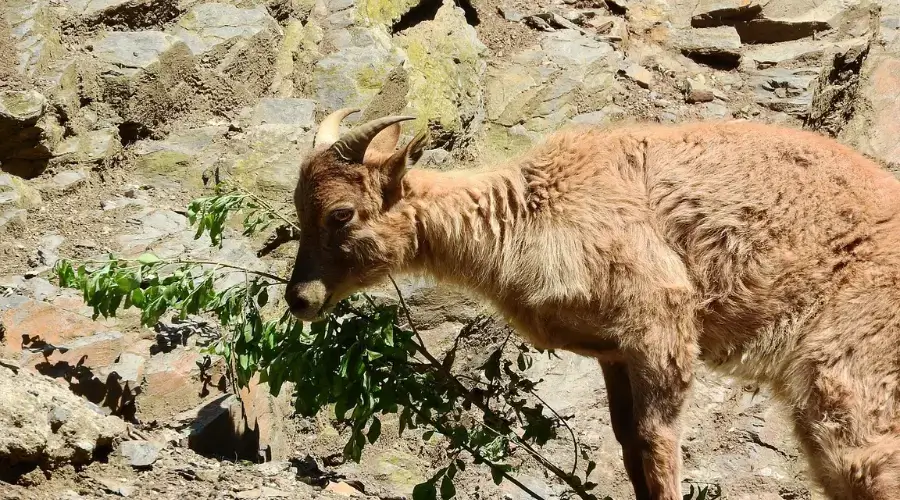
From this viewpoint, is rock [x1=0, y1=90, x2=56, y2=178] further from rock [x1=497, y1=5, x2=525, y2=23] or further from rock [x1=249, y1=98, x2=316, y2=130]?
rock [x1=497, y1=5, x2=525, y2=23]

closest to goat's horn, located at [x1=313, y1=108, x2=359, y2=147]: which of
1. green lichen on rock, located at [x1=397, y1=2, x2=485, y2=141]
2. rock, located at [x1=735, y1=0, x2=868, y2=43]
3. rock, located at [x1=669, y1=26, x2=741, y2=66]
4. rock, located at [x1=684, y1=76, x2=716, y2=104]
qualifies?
green lichen on rock, located at [x1=397, y1=2, x2=485, y2=141]

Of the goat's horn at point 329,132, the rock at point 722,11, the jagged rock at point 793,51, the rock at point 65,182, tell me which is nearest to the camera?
the goat's horn at point 329,132

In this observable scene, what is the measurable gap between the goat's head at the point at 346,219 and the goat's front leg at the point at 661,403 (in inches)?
60.2

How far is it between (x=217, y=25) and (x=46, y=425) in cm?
446

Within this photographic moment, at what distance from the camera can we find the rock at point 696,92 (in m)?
9.54

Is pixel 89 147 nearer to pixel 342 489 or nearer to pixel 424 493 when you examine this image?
pixel 342 489

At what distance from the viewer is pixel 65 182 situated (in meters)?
7.61

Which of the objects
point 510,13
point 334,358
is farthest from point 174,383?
point 510,13

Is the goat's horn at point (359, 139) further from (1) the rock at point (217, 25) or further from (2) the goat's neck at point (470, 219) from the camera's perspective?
(1) the rock at point (217, 25)

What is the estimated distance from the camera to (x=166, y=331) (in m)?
6.50

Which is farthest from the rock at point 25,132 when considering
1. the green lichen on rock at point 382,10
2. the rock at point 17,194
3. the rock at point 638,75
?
the rock at point 638,75

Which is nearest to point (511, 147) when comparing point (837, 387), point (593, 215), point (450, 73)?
point (450, 73)

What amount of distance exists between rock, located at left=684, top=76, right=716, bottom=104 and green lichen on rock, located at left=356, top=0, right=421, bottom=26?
→ 285 centimetres

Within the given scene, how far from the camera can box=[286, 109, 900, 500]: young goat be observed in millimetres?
5254
